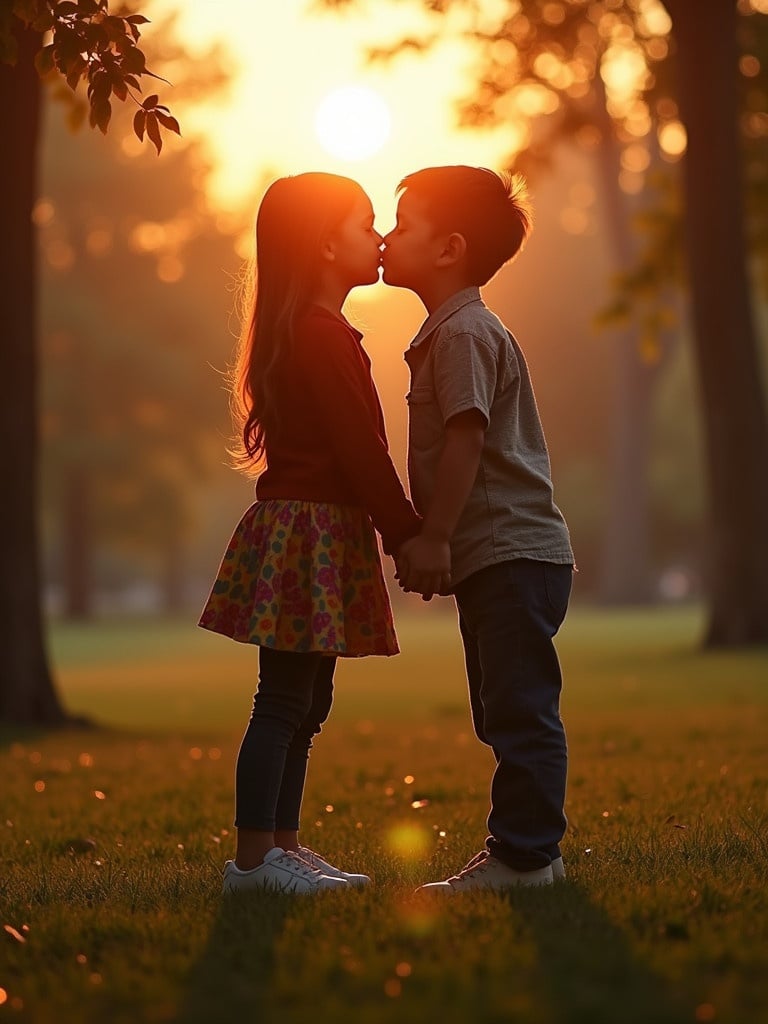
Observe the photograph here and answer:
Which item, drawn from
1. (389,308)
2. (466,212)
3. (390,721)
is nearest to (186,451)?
(389,308)

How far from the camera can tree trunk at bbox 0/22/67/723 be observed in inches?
415

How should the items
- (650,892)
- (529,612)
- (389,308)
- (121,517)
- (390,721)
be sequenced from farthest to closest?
(389,308), (121,517), (390,721), (529,612), (650,892)

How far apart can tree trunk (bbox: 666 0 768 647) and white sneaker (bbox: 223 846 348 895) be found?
42.2 ft

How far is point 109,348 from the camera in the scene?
36344 millimetres

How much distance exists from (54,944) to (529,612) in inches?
59.3

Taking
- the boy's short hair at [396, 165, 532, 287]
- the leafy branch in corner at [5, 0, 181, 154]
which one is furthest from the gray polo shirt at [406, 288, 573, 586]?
the leafy branch in corner at [5, 0, 181, 154]

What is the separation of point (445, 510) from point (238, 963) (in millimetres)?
1350

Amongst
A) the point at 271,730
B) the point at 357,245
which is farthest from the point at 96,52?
the point at 271,730

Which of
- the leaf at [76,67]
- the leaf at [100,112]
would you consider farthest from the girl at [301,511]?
the leaf at [76,67]

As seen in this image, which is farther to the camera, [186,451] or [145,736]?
[186,451]

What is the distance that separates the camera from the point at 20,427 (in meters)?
10.8

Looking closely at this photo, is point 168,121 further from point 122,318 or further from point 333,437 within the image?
point 122,318

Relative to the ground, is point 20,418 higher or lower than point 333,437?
higher

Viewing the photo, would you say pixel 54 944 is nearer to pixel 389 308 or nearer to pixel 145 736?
pixel 145 736
